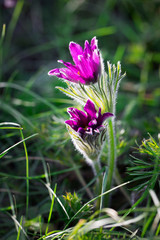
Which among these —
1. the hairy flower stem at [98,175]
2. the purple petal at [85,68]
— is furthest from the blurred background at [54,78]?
the purple petal at [85,68]

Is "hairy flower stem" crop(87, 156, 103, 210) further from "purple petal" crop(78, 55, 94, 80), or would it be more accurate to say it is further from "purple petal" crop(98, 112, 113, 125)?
"purple petal" crop(78, 55, 94, 80)

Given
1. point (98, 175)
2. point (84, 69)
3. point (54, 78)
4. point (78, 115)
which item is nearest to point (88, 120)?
point (78, 115)

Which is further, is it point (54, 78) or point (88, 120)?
point (54, 78)

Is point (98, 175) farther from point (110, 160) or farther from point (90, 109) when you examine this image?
point (90, 109)

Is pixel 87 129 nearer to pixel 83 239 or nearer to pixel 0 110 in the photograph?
pixel 83 239

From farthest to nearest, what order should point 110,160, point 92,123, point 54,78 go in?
point 54,78
point 110,160
point 92,123

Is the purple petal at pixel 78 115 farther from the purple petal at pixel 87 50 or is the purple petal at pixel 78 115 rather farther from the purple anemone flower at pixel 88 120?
the purple petal at pixel 87 50
